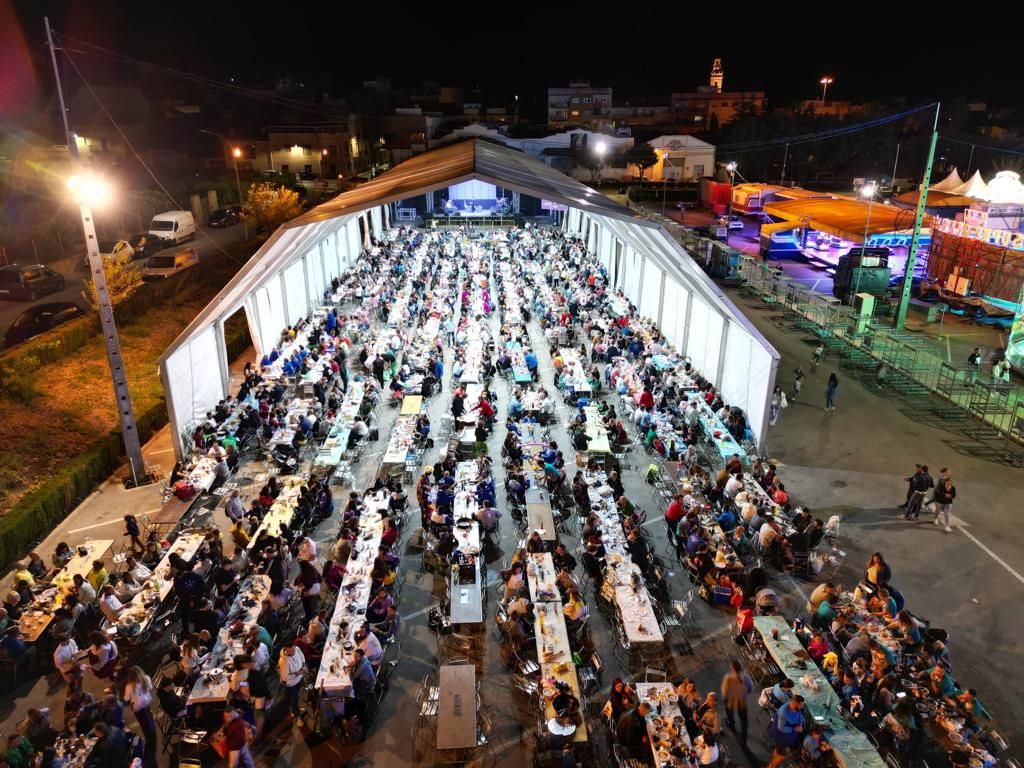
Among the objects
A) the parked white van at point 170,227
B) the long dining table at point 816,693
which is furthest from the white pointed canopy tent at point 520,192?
the parked white van at point 170,227

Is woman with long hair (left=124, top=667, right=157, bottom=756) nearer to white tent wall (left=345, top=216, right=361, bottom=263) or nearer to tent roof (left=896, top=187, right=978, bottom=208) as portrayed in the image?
white tent wall (left=345, top=216, right=361, bottom=263)

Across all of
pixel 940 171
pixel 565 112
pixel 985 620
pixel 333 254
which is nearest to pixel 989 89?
pixel 940 171

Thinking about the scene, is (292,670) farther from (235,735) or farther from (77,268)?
(77,268)

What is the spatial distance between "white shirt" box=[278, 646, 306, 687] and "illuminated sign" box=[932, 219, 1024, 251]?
1089 inches

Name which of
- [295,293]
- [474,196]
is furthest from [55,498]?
[474,196]

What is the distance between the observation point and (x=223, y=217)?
44.8m

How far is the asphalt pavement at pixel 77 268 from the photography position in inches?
976

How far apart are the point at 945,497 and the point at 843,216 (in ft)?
80.7

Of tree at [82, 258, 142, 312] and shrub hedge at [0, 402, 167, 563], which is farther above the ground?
tree at [82, 258, 142, 312]

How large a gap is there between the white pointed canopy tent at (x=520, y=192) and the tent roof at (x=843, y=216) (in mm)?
11810

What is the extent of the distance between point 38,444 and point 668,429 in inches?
572

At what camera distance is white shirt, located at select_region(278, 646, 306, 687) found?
8391 mm

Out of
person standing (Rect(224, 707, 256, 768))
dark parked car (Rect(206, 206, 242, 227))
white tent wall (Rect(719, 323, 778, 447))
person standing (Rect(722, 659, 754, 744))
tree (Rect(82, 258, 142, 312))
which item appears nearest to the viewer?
person standing (Rect(224, 707, 256, 768))

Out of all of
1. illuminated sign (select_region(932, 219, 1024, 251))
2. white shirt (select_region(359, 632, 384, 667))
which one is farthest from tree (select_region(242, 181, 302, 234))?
illuminated sign (select_region(932, 219, 1024, 251))
